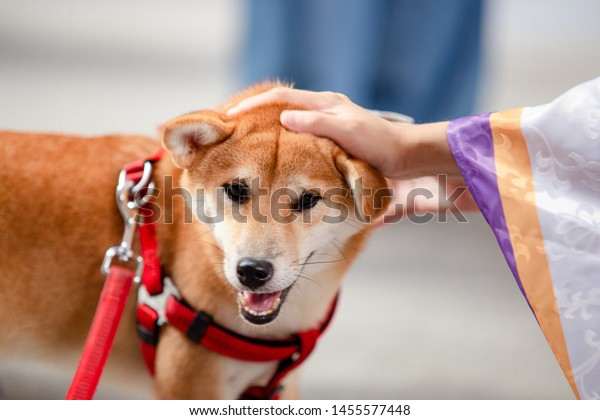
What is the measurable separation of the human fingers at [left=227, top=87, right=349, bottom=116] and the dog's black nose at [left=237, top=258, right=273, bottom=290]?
24cm

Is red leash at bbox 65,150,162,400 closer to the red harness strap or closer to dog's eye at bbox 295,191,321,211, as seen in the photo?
the red harness strap

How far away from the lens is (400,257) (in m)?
2.28

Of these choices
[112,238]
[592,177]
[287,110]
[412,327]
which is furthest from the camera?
[412,327]

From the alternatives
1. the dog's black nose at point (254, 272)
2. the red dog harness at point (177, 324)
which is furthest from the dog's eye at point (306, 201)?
the red dog harness at point (177, 324)

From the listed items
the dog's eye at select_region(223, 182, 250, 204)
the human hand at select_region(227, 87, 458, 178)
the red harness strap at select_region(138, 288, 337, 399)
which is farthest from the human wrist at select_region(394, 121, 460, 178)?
the red harness strap at select_region(138, 288, 337, 399)

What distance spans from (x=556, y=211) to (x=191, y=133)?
501 millimetres

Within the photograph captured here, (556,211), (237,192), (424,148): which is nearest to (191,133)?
(237,192)

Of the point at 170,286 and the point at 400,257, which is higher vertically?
the point at 170,286

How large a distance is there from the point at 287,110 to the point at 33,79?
2.63 metres

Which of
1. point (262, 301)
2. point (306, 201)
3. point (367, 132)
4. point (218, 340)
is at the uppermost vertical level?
point (367, 132)

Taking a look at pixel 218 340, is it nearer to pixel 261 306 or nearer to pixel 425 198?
pixel 261 306

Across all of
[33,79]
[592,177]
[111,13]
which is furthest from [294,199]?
[111,13]

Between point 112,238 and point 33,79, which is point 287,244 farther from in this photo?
point 33,79

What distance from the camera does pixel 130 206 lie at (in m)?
1.07
